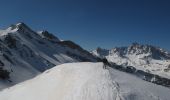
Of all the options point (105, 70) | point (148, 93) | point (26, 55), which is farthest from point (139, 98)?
point (26, 55)

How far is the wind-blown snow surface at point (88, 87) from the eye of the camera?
16.3 meters

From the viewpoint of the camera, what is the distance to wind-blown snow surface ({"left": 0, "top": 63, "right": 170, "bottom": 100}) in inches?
643

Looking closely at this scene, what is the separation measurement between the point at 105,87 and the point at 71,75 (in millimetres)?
4337

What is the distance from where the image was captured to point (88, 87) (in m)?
17.4

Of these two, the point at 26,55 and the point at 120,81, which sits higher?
the point at 26,55

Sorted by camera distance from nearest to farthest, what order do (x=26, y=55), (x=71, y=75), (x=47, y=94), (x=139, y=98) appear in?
(x=139, y=98) → (x=47, y=94) → (x=71, y=75) → (x=26, y=55)

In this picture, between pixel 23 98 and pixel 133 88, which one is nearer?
pixel 133 88

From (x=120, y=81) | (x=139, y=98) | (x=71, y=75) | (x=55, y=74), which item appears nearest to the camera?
(x=139, y=98)

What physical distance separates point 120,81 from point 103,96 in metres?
2.08

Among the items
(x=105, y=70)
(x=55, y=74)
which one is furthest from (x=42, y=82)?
(x=105, y=70)

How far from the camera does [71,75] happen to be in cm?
2052

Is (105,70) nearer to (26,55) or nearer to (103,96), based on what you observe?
(103,96)

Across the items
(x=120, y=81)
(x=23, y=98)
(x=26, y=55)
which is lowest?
(x=23, y=98)

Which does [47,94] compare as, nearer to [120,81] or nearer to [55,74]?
[55,74]
